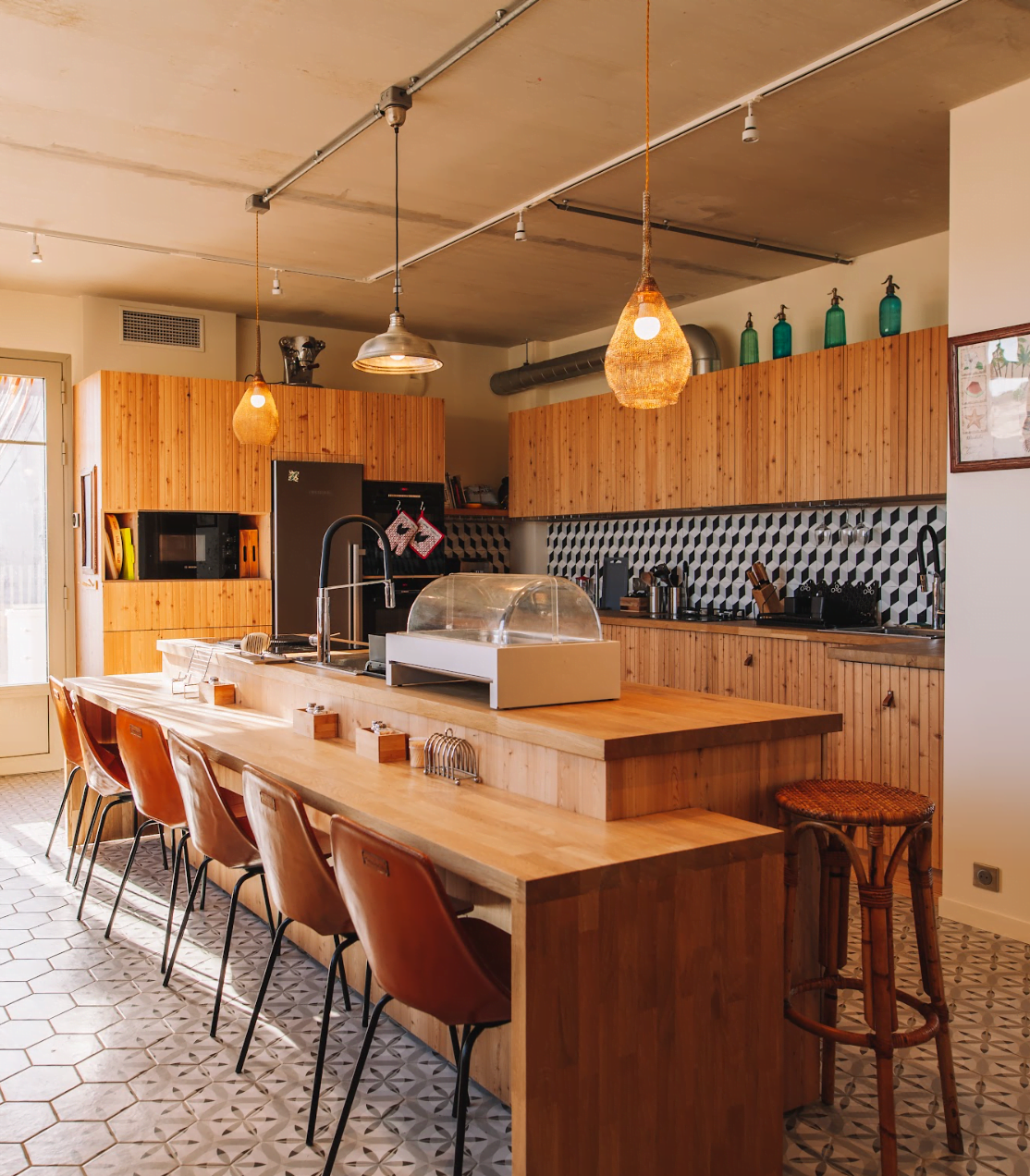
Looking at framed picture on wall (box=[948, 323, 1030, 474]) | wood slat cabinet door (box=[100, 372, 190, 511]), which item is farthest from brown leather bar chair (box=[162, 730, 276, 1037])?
wood slat cabinet door (box=[100, 372, 190, 511])

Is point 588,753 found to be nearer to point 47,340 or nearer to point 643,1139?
point 643,1139

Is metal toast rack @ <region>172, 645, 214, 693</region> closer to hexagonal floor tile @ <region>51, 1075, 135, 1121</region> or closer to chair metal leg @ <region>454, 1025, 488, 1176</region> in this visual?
hexagonal floor tile @ <region>51, 1075, 135, 1121</region>

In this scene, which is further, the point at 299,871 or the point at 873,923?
the point at 299,871

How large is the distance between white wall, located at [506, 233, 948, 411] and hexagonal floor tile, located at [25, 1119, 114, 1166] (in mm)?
5141

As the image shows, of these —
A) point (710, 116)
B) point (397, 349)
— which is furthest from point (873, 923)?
point (710, 116)

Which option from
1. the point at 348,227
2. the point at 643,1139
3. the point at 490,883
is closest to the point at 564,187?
the point at 348,227

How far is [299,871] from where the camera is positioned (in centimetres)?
259

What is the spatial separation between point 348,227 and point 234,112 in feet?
4.63

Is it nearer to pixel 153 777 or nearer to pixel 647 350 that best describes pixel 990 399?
pixel 647 350

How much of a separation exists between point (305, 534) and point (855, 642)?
146 inches

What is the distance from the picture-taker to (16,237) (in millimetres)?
5551

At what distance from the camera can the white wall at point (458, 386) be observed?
7723 mm

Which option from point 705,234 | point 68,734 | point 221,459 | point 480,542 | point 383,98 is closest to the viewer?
point 383,98

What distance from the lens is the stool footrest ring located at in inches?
93.3
